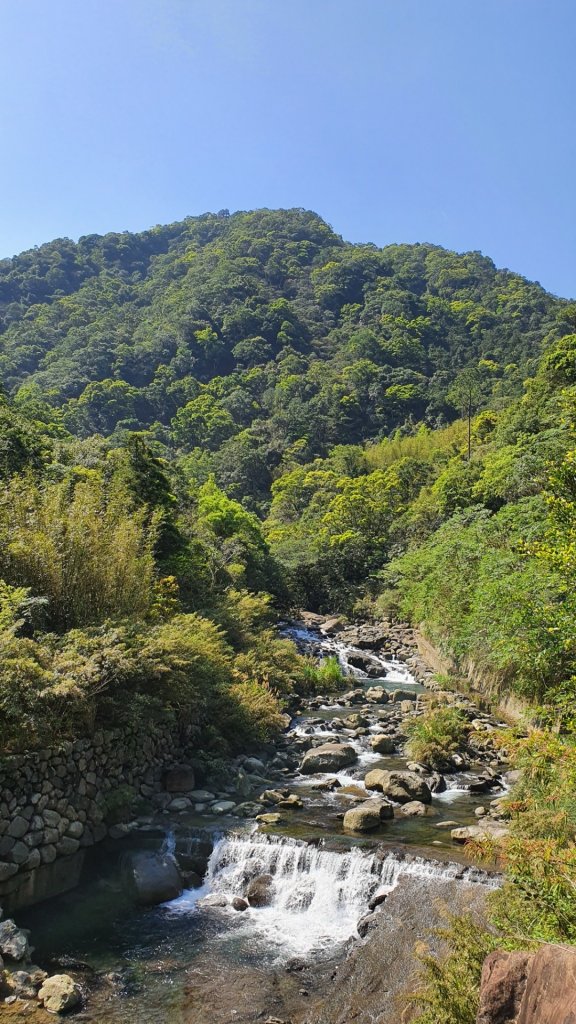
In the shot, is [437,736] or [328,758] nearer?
[328,758]

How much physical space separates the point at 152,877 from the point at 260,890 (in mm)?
1792

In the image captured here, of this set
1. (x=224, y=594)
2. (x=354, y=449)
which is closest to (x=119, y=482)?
(x=224, y=594)

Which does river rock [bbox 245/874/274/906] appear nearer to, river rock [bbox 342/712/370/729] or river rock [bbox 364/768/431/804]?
river rock [bbox 364/768/431/804]

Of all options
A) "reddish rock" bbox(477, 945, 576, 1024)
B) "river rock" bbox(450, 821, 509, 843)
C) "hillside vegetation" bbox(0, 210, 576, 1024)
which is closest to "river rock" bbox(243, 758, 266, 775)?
"hillside vegetation" bbox(0, 210, 576, 1024)

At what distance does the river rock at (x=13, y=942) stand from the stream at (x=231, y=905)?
272 millimetres

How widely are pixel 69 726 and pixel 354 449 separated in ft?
192

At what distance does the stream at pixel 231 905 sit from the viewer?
7.66 m

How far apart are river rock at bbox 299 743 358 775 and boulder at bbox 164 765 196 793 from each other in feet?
9.26

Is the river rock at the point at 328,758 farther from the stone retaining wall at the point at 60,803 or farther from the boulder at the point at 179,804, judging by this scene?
the stone retaining wall at the point at 60,803

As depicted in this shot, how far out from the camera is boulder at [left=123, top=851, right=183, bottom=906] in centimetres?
947

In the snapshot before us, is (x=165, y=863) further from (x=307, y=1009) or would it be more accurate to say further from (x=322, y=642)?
(x=322, y=642)

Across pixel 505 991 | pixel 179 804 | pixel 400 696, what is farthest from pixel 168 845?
pixel 400 696

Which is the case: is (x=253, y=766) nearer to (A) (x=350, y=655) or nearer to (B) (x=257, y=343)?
(A) (x=350, y=655)

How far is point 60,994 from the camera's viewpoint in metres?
6.93
